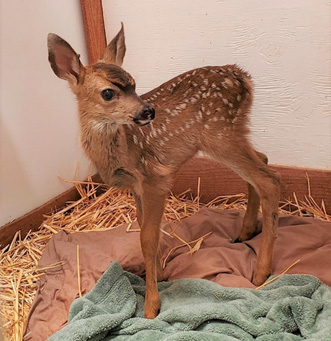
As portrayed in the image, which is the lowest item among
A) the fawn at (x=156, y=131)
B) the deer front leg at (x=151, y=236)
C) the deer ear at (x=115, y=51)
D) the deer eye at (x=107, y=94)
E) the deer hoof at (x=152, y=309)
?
the deer hoof at (x=152, y=309)

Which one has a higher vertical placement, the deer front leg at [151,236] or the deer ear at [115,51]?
the deer ear at [115,51]

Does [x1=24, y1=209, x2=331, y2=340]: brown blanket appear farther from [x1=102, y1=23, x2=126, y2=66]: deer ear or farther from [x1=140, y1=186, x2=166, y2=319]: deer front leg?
[x1=102, y1=23, x2=126, y2=66]: deer ear

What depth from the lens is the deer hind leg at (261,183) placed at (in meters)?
2.54

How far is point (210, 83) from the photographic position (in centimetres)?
259

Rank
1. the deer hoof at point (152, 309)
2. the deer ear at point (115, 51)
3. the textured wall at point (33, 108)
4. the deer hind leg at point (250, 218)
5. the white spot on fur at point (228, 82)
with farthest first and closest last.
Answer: the textured wall at point (33, 108)
the deer hind leg at point (250, 218)
the white spot on fur at point (228, 82)
the deer ear at point (115, 51)
the deer hoof at point (152, 309)

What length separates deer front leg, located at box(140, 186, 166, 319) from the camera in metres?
2.35

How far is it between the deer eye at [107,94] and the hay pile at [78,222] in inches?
44.6

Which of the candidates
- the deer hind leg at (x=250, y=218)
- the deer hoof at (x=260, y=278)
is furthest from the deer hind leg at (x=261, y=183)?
the deer hind leg at (x=250, y=218)

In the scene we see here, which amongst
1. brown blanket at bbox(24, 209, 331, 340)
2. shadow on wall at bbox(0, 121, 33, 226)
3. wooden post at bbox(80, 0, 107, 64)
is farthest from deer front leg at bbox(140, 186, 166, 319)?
wooden post at bbox(80, 0, 107, 64)

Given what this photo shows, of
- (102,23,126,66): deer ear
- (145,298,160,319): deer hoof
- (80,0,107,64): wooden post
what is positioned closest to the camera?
(145,298,160,319): deer hoof

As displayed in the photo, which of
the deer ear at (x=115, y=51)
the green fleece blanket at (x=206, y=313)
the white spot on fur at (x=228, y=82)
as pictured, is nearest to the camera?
the green fleece blanket at (x=206, y=313)

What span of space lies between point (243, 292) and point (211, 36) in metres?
1.67

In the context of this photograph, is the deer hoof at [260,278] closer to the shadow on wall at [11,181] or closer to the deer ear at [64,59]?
the deer ear at [64,59]

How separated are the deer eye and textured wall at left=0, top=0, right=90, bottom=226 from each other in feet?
3.53
